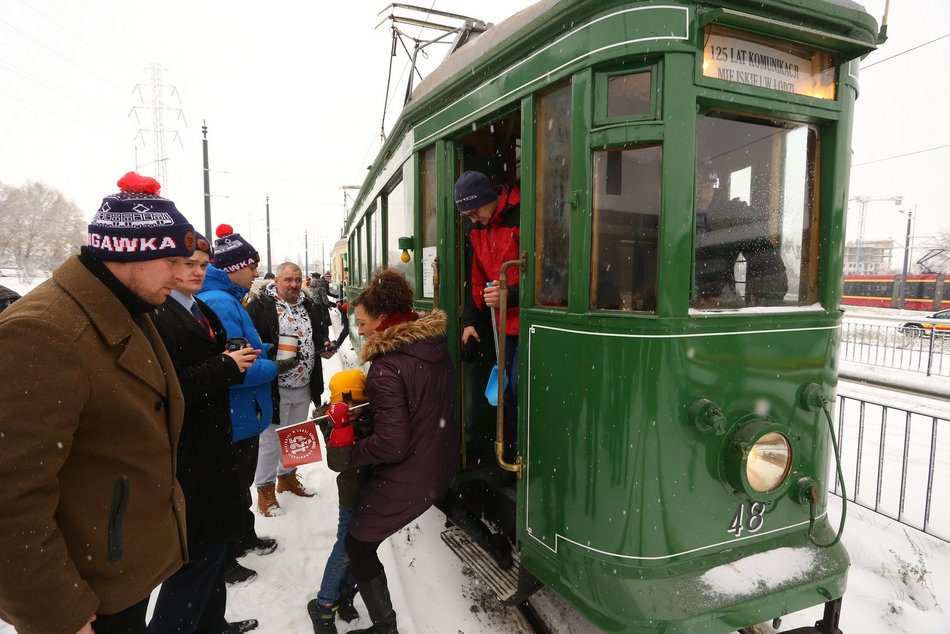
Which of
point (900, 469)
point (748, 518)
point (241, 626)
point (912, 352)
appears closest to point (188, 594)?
point (241, 626)

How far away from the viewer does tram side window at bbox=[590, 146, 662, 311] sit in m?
2.05

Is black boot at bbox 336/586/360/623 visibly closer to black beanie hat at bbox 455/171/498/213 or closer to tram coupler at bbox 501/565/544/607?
tram coupler at bbox 501/565/544/607

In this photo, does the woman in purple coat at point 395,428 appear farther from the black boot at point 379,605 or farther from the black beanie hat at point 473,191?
the black beanie hat at point 473,191

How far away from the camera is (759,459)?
2170mm

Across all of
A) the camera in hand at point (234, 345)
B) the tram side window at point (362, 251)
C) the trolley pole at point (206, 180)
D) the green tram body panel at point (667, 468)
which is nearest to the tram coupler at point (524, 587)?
the green tram body panel at point (667, 468)

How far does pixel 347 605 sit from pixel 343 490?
0.76 metres

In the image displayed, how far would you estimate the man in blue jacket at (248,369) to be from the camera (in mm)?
2645

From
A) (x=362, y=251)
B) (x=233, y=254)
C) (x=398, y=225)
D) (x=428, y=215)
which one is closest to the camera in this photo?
(x=233, y=254)

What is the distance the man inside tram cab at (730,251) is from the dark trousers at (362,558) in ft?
5.92

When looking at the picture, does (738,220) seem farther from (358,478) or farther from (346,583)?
(346,583)

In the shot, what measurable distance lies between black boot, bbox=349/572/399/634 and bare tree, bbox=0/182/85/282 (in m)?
33.2

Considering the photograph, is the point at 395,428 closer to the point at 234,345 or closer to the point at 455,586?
the point at 234,345

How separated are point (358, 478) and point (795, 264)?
2.25 meters

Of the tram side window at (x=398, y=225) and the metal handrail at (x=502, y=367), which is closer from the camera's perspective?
the metal handrail at (x=502, y=367)
